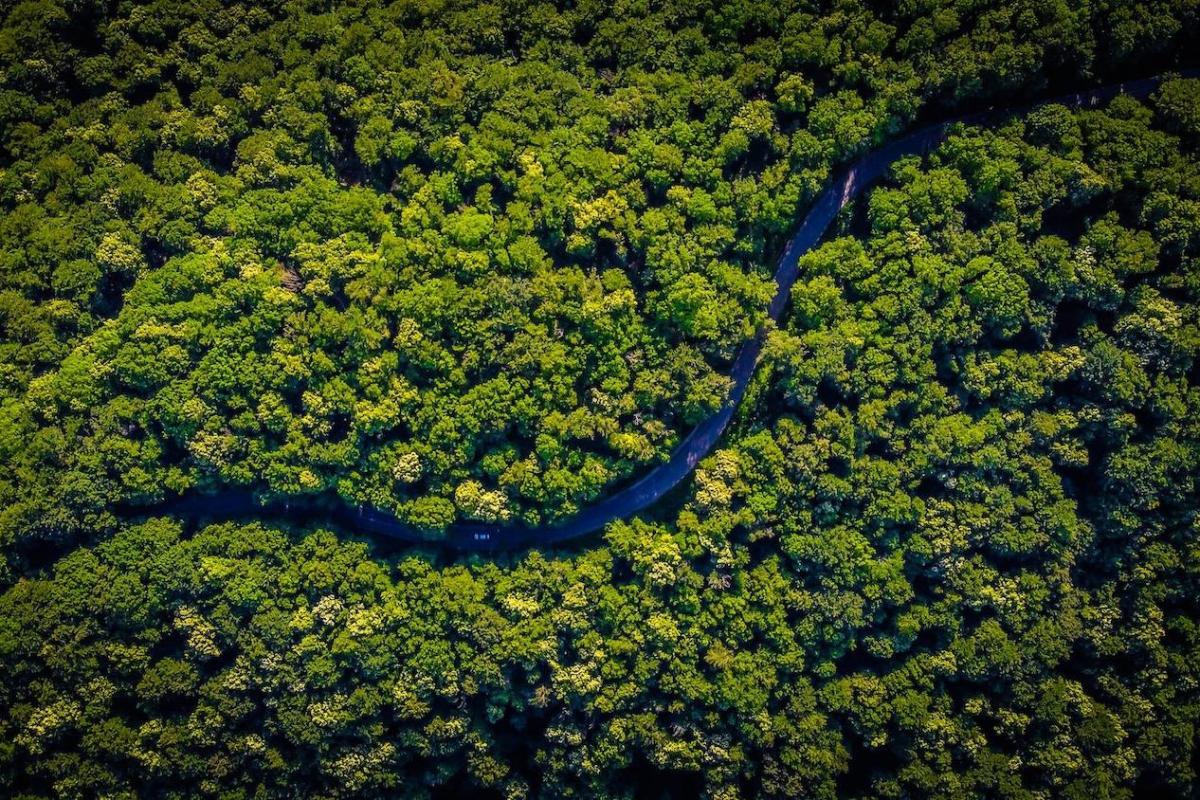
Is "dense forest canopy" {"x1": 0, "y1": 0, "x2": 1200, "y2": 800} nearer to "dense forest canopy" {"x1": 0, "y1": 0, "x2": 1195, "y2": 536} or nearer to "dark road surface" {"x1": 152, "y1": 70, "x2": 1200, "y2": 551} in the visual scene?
"dense forest canopy" {"x1": 0, "y1": 0, "x2": 1195, "y2": 536}

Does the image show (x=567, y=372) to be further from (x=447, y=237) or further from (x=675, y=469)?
(x=447, y=237)

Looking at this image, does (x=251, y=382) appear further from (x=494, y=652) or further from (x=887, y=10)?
(x=887, y=10)

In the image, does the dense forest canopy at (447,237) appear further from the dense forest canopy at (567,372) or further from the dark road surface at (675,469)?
the dark road surface at (675,469)

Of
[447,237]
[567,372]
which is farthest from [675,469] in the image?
[447,237]

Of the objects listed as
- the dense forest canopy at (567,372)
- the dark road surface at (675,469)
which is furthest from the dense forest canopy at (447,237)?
the dark road surface at (675,469)

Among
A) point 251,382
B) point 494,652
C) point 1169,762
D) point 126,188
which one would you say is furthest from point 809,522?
point 126,188

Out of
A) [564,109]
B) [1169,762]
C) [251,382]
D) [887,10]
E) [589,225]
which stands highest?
[887,10]

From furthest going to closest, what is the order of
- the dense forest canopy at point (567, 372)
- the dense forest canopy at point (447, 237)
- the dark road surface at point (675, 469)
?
1. the dark road surface at point (675, 469)
2. the dense forest canopy at point (567, 372)
3. the dense forest canopy at point (447, 237)
